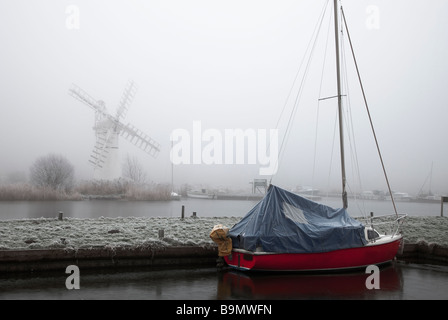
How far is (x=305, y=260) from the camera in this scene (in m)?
11.8

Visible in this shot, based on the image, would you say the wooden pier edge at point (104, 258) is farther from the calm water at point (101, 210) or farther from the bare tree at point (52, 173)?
the bare tree at point (52, 173)

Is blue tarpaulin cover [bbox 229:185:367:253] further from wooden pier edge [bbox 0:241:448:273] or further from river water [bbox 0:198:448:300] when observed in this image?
wooden pier edge [bbox 0:241:448:273]

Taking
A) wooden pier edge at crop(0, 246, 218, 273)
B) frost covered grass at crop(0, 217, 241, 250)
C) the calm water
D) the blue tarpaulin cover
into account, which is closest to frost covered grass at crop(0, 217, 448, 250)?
frost covered grass at crop(0, 217, 241, 250)

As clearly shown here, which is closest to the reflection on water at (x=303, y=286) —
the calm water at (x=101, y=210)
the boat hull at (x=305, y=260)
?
the boat hull at (x=305, y=260)

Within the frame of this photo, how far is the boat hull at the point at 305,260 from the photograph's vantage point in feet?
38.2

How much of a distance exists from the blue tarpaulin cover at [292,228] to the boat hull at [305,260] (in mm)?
172

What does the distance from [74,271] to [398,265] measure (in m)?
11.7

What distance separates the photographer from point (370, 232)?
1311 centimetres

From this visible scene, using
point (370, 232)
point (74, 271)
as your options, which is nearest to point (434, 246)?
point (370, 232)

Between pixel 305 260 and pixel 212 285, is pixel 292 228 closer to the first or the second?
pixel 305 260

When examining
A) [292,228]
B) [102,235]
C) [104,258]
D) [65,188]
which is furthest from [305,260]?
[65,188]

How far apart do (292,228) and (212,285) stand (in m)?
3.07

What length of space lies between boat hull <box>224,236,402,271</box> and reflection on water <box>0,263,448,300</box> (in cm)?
29
